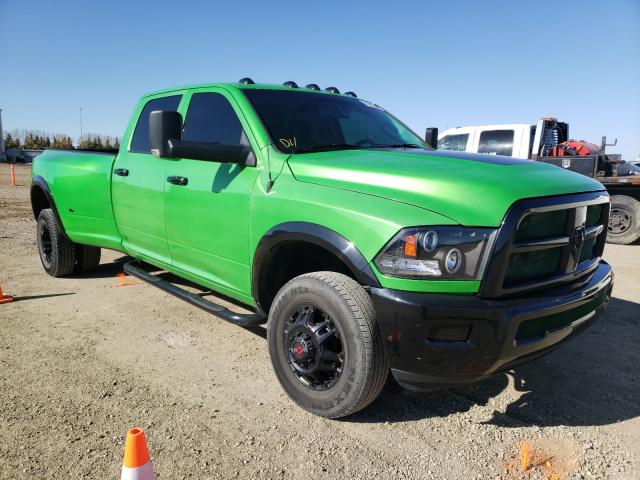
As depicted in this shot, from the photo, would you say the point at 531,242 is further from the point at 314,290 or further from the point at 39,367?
the point at 39,367

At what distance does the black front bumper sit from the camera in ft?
7.00

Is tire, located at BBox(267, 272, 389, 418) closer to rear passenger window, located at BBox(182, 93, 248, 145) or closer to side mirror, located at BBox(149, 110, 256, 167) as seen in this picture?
side mirror, located at BBox(149, 110, 256, 167)

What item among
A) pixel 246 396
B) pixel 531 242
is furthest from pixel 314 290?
pixel 531 242

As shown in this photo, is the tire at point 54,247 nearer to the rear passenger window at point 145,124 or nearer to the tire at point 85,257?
the tire at point 85,257

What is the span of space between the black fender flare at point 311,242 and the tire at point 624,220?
327 inches

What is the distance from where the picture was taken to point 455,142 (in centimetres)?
1120

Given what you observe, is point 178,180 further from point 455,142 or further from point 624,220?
point 455,142

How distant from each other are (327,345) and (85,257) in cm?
408

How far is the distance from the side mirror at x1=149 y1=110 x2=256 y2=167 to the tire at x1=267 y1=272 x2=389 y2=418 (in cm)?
94

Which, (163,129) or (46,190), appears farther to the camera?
(46,190)

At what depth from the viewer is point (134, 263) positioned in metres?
4.95

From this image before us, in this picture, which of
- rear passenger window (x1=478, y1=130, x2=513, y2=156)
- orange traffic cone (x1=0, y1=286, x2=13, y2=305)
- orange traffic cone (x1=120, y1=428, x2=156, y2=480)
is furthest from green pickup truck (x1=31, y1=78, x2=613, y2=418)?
rear passenger window (x1=478, y1=130, x2=513, y2=156)

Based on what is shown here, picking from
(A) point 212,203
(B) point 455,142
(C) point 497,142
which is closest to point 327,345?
(A) point 212,203

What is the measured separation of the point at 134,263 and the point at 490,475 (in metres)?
3.94
